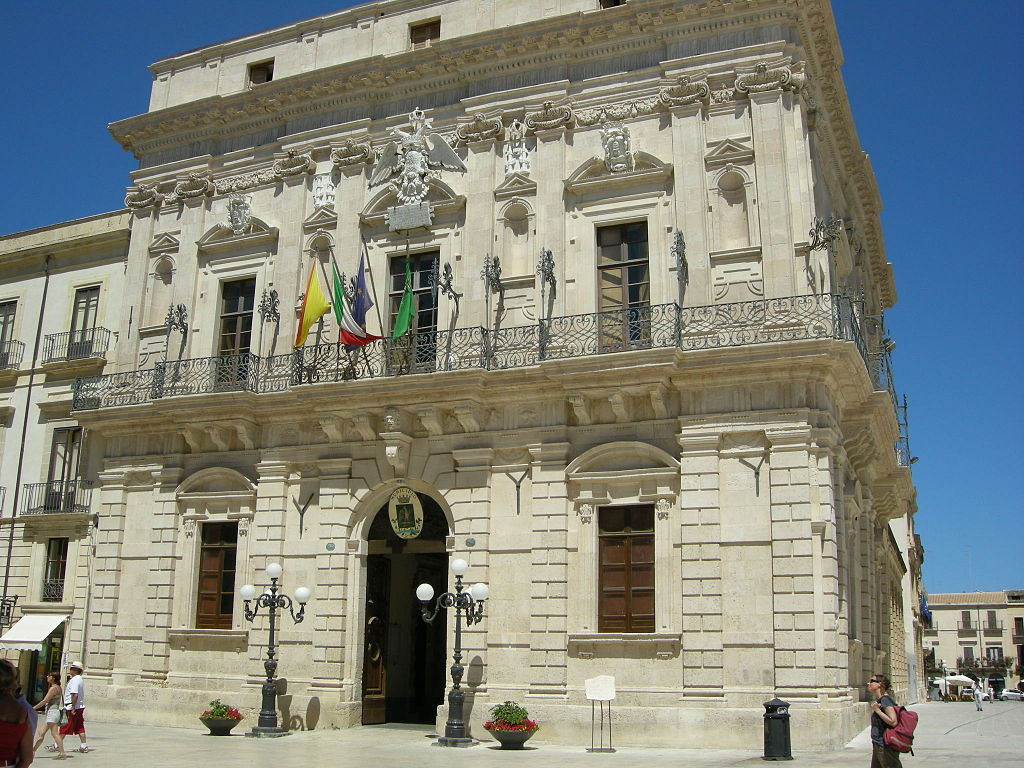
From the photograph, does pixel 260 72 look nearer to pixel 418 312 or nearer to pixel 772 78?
pixel 418 312

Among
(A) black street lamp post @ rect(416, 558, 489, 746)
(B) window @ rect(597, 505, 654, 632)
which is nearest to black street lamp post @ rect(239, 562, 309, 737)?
(A) black street lamp post @ rect(416, 558, 489, 746)

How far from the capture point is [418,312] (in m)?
20.4

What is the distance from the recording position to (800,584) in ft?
52.3

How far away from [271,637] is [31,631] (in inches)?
294

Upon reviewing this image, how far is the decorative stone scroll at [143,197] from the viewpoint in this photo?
23766 millimetres

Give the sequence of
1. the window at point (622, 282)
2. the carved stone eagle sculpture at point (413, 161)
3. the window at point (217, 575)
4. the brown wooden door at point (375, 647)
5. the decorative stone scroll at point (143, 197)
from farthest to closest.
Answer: the decorative stone scroll at point (143, 197), the carved stone eagle sculpture at point (413, 161), the window at point (217, 575), the brown wooden door at point (375, 647), the window at point (622, 282)

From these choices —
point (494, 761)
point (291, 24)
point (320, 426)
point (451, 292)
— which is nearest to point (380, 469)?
point (320, 426)

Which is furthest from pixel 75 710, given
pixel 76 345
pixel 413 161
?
pixel 413 161

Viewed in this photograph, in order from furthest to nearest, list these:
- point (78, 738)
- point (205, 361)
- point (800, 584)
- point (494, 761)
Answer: point (205, 361)
point (78, 738)
point (800, 584)
point (494, 761)

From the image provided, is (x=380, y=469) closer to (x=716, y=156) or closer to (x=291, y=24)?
(x=716, y=156)

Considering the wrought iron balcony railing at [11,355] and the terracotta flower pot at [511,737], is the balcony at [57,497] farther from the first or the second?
the terracotta flower pot at [511,737]

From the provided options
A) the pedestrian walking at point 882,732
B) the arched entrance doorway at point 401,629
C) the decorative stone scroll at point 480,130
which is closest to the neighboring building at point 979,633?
the arched entrance doorway at point 401,629

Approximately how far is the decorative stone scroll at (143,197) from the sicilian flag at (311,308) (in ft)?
20.0

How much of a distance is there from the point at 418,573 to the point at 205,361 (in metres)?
6.57
